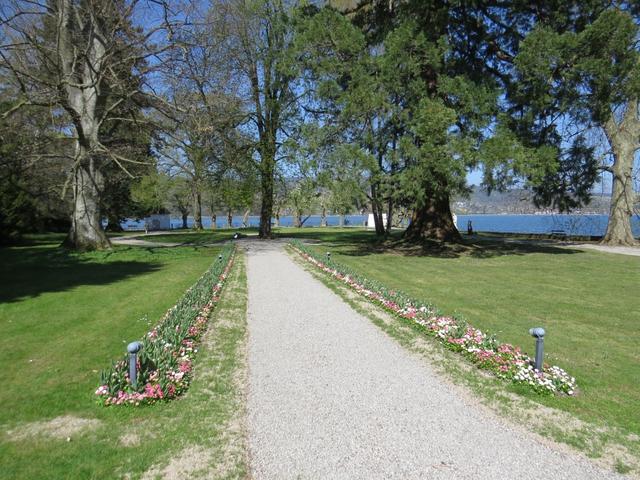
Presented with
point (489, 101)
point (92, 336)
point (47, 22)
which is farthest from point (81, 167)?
point (489, 101)

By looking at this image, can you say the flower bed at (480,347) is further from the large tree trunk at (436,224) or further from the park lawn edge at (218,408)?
the large tree trunk at (436,224)

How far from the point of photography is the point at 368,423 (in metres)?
3.98

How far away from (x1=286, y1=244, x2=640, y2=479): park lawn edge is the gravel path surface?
0.47ft

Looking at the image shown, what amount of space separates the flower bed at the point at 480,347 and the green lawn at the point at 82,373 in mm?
3165

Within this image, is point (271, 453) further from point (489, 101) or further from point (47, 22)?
point (47, 22)

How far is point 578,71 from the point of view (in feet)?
47.8

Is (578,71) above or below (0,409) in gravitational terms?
above

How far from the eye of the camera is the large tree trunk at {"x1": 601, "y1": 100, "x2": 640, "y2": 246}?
22.6m

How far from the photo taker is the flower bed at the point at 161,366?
4398 millimetres

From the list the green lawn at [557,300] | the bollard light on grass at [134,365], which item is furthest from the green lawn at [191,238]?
the bollard light on grass at [134,365]

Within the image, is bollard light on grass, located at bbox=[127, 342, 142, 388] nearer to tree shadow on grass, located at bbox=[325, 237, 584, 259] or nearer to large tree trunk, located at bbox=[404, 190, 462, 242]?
tree shadow on grass, located at bbox=[325, 237, 584, 259]

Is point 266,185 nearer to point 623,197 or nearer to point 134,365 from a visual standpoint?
point 623,197

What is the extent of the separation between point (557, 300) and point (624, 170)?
17.8 metres

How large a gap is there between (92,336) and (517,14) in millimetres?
20032
